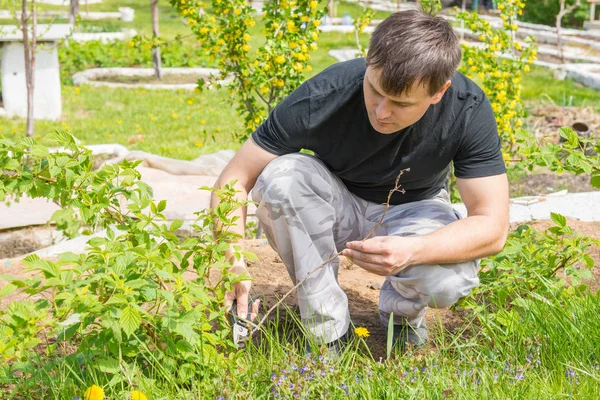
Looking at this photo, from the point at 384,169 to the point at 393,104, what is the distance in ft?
1.24

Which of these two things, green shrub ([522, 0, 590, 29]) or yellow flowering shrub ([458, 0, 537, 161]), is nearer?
yellow flowering shrub ([458, 0, 537, 161])

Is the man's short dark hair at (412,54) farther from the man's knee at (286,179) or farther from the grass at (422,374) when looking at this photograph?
the grass at (422,374)

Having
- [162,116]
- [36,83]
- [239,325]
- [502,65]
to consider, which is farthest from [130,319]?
[36,83]

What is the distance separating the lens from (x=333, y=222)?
251 cm

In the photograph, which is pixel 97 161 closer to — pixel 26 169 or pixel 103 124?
pixel 103 124

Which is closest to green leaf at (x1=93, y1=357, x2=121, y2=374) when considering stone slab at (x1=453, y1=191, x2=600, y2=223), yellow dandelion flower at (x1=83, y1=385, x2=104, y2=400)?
yellow dandelion flower at (x1=83, y1=385, x2=104, y2=400)

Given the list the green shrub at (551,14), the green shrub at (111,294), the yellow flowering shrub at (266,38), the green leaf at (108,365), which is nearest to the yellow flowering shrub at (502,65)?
the yellow flowering shrub at (266,38)

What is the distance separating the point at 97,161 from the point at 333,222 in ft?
11.0

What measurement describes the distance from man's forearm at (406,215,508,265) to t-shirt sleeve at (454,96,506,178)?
158 mm

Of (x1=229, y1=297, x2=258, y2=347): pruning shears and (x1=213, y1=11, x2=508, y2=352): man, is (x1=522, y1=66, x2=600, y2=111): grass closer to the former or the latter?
(x1=213, y1=11, x2=508, y2=352): man

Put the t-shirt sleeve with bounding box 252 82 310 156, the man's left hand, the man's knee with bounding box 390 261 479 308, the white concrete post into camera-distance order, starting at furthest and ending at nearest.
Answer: the white concrete post → the t-shirt sleeve with bounding box 252 82 310 156 → the man's knee with bounding box 390 261 479 308 → the man's left hand

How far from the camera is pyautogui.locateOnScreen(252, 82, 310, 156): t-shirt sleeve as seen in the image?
98.1 inches

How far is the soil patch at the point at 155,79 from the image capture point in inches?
378

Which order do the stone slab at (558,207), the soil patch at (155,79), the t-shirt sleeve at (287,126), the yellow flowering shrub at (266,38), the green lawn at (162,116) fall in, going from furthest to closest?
the soil patch at (155,79) < the green lawn at (162,116) < the stone slab at (558,207) < the yellow flowering shrub at (266,38) < the t-shirt sleeve at (287,126)
